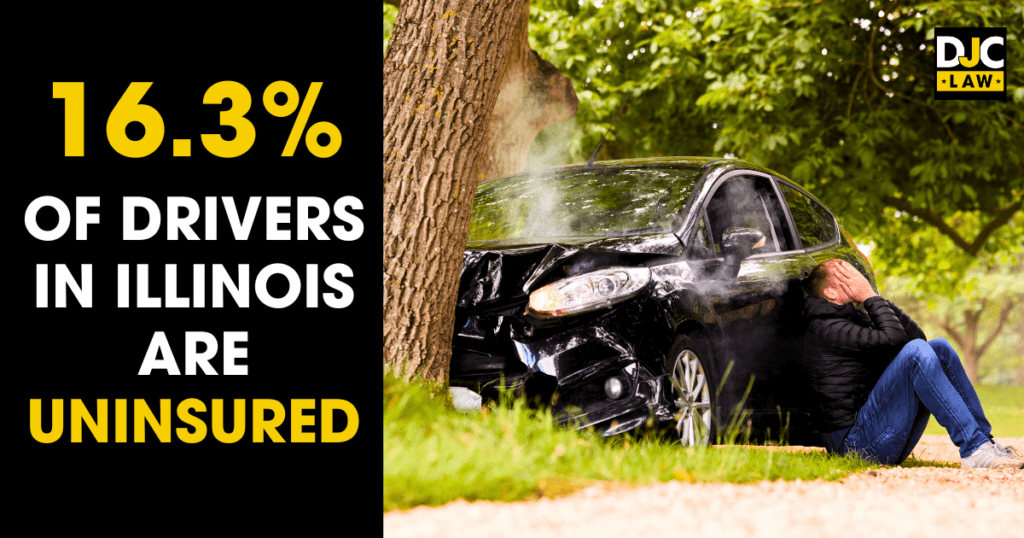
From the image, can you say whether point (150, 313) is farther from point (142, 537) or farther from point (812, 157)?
point (812, 157)

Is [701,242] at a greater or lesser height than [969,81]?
lesser

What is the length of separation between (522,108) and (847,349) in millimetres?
4355

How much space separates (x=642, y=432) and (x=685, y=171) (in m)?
1.90

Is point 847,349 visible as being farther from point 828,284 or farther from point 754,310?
point 754,310

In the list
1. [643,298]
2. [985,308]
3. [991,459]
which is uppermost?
[643,298]

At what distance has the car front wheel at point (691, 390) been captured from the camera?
478 centimetres

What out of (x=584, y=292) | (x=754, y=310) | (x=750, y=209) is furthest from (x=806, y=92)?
(x=584, y=292)

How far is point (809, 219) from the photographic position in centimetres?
687

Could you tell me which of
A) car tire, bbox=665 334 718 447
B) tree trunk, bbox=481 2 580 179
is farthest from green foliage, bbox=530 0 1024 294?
car tire, bbox=665 334 718 447

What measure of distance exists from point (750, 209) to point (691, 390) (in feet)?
5.61

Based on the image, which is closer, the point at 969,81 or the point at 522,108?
the point at 522,108

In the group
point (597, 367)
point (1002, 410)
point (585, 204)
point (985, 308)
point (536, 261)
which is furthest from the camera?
point (985, 308)

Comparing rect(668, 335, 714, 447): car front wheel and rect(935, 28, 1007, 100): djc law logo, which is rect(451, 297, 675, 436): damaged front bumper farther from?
rect(935, 28, 1007, 100): djc law logo

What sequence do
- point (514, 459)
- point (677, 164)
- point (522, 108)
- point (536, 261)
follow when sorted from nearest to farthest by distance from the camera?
point (514, 459) < point (536, 261) < point (677, 164) < point (522, 108)
